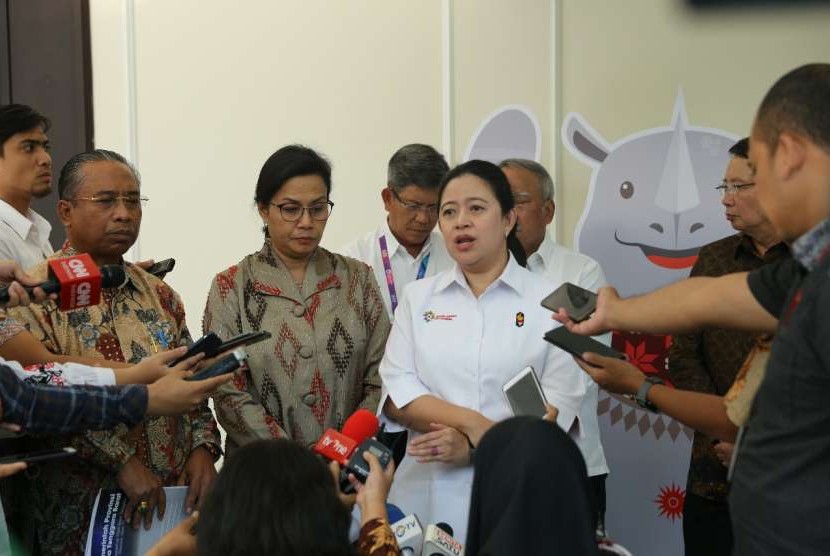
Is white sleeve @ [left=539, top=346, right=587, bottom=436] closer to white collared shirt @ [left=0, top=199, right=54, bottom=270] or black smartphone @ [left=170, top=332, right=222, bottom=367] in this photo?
black smartphone @ [left=170, top=332, right=222, bottom=367]

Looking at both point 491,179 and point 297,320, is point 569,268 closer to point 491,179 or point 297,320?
point 491,179

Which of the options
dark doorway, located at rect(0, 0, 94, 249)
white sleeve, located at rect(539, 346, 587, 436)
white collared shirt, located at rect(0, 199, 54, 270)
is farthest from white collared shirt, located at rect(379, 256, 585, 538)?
dark doorway, located at rect(0, 0, 94, 249)

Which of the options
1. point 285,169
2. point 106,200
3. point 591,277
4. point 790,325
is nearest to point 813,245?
point 790,325

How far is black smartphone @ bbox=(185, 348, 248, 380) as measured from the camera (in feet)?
9.72

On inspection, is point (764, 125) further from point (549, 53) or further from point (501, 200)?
point (549, 53)

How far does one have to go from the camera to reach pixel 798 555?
6.27 feet

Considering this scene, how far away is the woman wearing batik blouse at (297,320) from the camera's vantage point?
3.52 metres

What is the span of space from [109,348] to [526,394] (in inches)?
51.8

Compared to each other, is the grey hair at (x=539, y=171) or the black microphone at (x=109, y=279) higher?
the grey hair at (x=539, y=171)

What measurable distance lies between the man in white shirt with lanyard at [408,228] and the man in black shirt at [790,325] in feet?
7.85

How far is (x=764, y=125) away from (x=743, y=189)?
5.52ft

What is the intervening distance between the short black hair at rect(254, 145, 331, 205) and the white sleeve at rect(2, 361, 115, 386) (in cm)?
90

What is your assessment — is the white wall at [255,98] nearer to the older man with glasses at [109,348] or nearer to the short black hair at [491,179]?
the short black hair at [491,179]

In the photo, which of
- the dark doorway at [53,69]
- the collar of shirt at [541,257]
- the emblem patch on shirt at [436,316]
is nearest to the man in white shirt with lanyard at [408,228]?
the collar of shirt at [541,257]
